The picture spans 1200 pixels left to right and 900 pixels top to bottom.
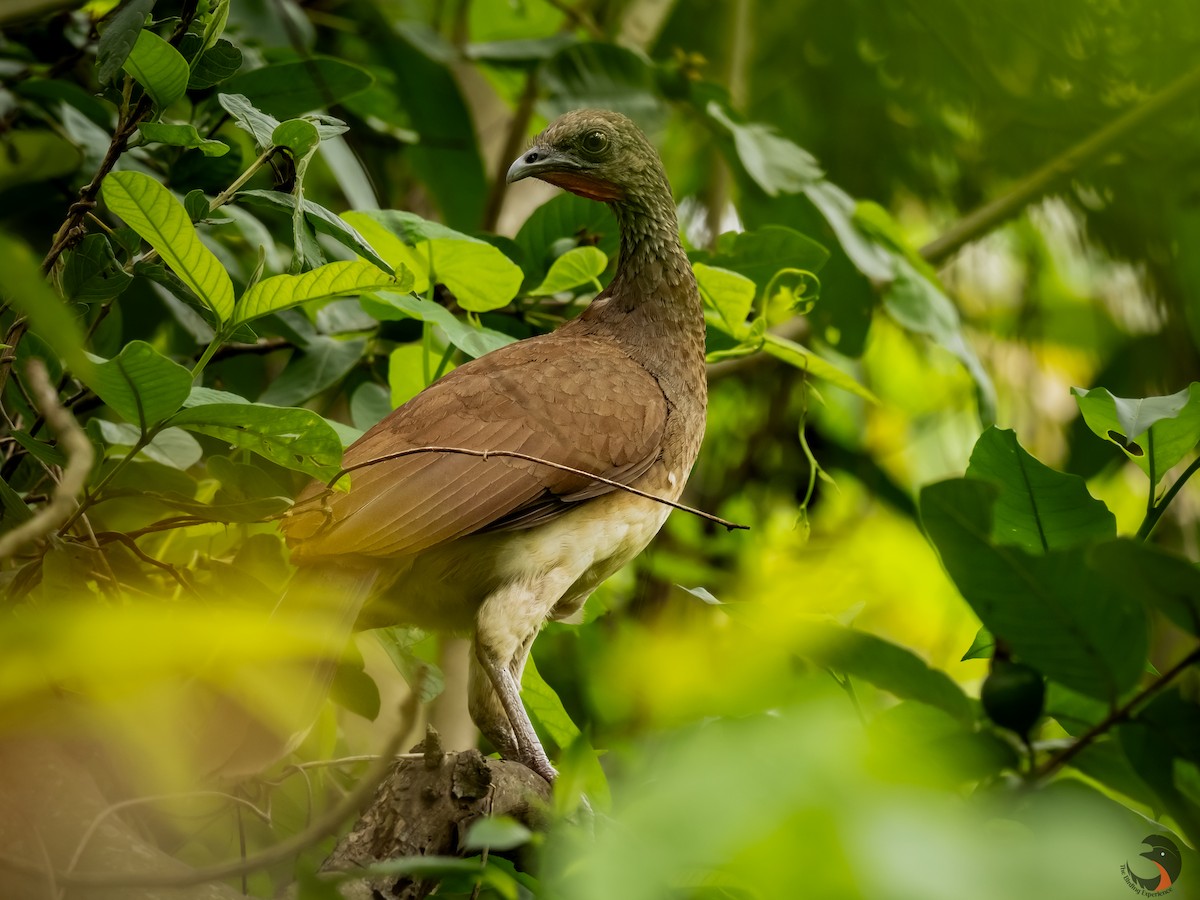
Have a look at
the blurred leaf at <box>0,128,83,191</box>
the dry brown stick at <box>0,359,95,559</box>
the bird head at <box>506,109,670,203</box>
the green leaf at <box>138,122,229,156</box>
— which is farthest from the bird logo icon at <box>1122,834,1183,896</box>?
the blurred leaf at <box>0,128,83,191</box>

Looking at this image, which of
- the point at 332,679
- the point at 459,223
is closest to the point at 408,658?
the point at 332,679

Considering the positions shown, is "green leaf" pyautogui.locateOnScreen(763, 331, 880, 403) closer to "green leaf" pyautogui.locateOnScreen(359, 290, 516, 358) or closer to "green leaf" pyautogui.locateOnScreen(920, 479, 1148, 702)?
"green leaf" pyautogui.locateOnScreen(359, 290, 516, 358)

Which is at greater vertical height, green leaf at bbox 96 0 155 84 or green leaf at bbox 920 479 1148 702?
green leaf at bbox 96 0 155 84

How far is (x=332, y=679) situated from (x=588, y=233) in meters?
1.33

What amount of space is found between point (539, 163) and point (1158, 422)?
5.87 ft

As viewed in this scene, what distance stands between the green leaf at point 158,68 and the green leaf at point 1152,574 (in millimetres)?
1418

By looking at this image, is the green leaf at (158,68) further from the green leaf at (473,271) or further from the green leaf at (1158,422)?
the green leaf at (1158,422)

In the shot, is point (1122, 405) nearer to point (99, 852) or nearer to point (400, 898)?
point (400, 898)

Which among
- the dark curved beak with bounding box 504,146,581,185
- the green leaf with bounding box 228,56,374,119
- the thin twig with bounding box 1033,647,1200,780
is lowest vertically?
the dark curved beak with bounding box 504,146,581,185

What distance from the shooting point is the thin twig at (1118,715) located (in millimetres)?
1016

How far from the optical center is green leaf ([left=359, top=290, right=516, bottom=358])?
216 centimetres

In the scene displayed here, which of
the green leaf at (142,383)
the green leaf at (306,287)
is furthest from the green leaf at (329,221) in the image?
the green leaf at (142,383)

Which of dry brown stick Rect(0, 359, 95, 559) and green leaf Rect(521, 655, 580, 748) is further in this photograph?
green leaf Rect(521, 655, 580, 748)

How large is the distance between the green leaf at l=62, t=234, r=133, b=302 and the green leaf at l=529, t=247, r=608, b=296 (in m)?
0.98
